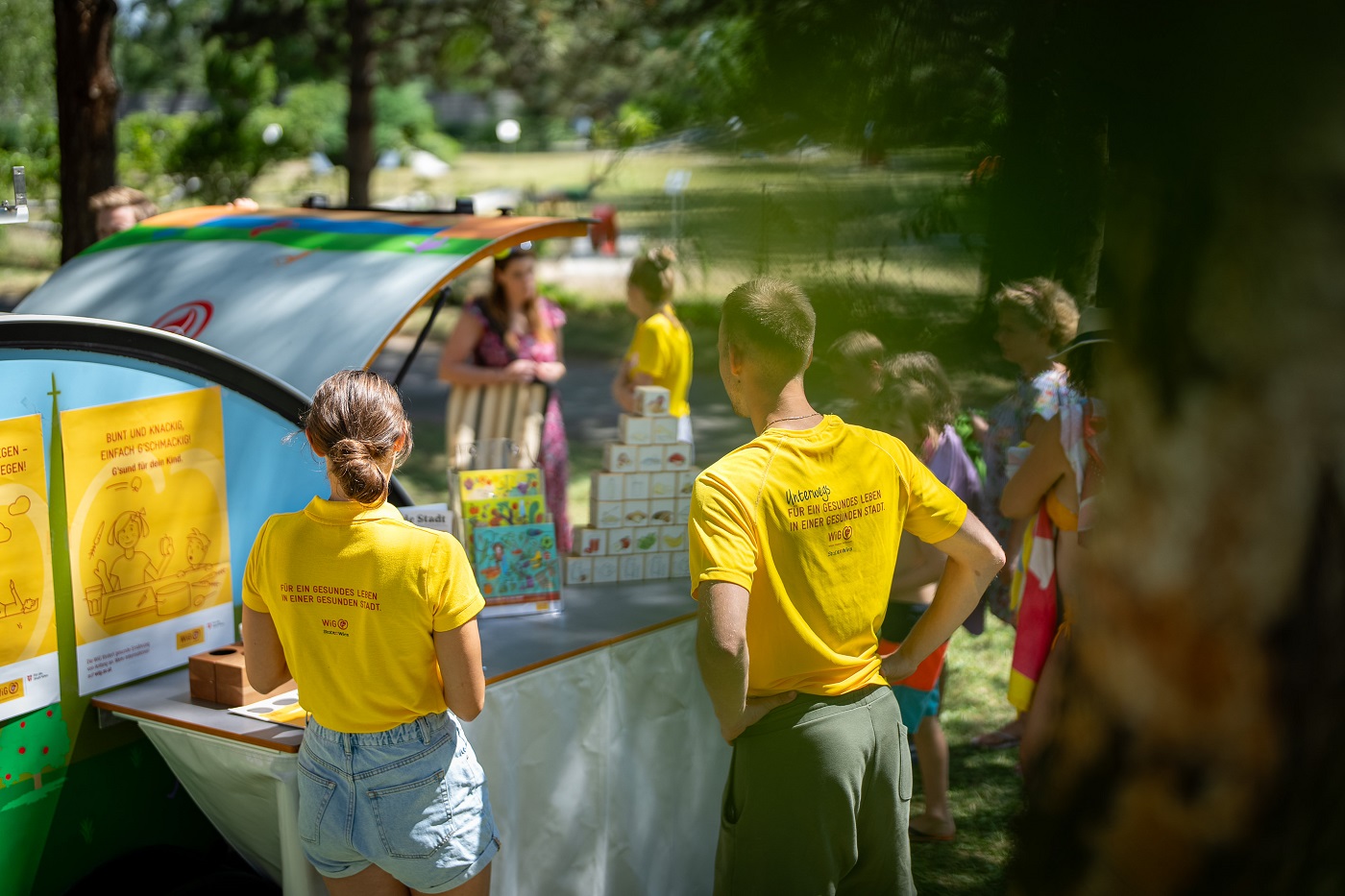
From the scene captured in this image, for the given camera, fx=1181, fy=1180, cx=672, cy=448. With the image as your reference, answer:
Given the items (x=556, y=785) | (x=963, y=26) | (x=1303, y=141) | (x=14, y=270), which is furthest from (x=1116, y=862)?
(x=14, y=270)

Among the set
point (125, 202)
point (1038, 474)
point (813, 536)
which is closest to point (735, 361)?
point (813, 536)

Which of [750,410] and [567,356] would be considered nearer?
[750,410]

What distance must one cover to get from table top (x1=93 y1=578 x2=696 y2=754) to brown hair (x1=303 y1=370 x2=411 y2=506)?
71 centimetres

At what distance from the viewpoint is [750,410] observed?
93.8 inches

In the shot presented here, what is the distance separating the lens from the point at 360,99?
41.2ft

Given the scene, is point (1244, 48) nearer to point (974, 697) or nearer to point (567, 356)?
point (974, 697)

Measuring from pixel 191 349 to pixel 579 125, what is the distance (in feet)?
118

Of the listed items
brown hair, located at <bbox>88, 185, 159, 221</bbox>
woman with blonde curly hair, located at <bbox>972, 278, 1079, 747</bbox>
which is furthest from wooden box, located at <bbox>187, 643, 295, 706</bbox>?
brown hair, located at <bbox>88, 185, 159, 221</bbox>

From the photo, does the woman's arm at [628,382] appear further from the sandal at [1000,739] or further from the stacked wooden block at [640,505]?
the sandal at [1000,739]

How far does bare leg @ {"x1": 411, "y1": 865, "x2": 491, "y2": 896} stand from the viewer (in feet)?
7.48

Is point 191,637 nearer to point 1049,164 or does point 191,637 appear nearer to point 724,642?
point 724,642

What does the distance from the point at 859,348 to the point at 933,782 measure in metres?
3.21

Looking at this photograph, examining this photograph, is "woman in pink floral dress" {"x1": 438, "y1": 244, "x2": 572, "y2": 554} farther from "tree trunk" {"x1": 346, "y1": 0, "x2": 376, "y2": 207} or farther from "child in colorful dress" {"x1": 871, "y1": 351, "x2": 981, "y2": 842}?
"tree trunk" {"x1": 346, "y1": 0, "x2": 376, "y2": 207}

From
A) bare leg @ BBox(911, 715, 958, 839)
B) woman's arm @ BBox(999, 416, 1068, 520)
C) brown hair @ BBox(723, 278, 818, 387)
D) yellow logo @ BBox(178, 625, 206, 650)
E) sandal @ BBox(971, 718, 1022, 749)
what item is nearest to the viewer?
brown hair @ BBox(723, 278, 818, 387)
